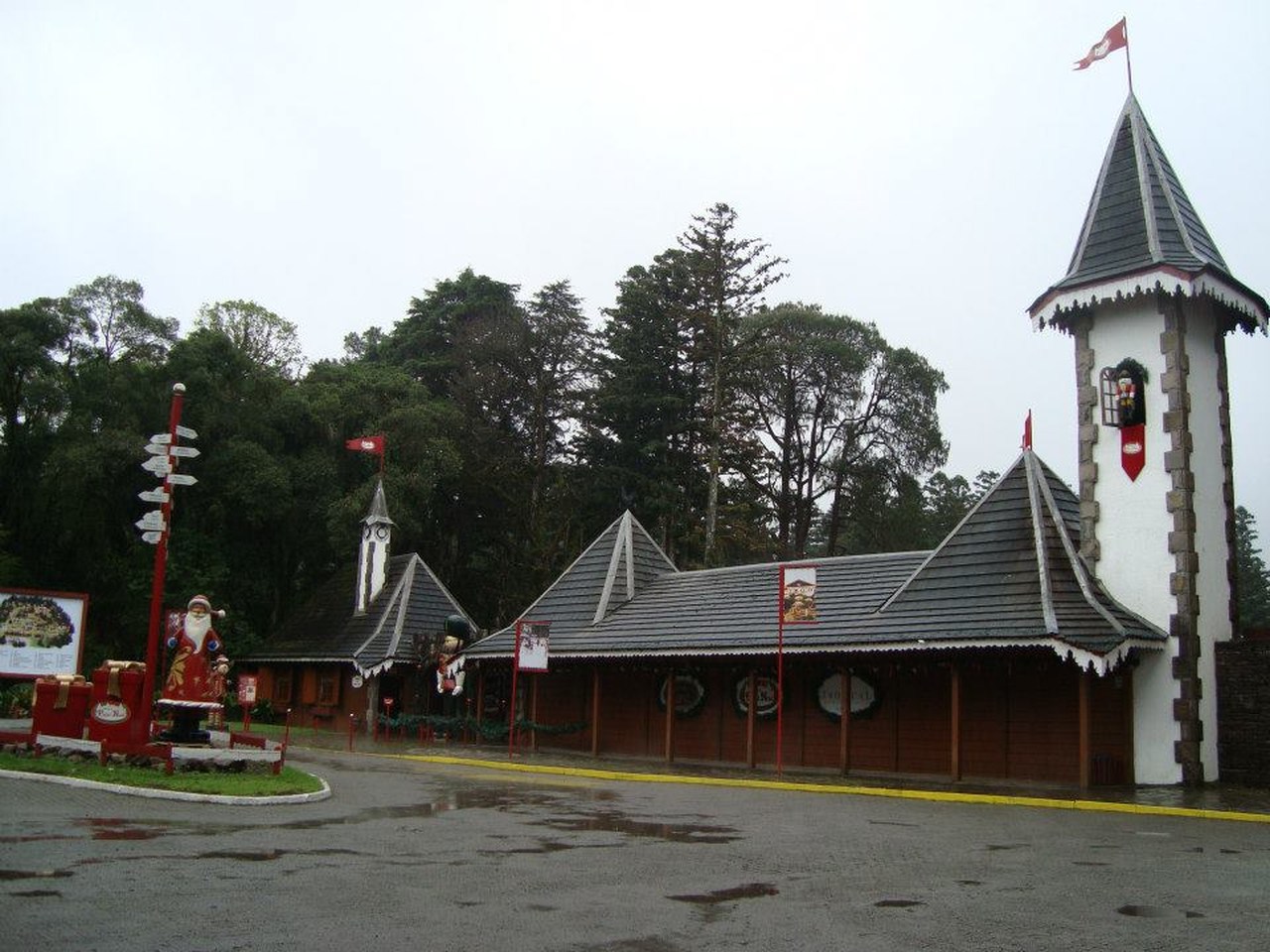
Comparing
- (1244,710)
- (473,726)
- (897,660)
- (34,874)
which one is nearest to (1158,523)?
(1244,710)

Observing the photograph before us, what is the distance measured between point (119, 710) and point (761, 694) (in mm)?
13138

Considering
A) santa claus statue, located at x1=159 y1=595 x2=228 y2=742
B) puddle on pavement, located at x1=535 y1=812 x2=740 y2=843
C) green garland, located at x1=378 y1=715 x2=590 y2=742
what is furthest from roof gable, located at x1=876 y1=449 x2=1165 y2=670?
santa claus statue, located at x1=159 y1=595 x2=228 y2=742

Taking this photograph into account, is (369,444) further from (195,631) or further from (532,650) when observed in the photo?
(195,631)

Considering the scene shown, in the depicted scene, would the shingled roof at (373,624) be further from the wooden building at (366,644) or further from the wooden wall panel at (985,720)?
the wooden wall panel at (985,720)

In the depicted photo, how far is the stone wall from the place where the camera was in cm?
1970

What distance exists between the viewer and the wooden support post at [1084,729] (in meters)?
19.0

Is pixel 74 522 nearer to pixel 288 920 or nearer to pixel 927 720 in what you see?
pixel 927 720

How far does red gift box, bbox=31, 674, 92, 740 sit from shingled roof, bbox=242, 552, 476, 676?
16217mm

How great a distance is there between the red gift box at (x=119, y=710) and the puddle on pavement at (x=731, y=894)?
10.7m

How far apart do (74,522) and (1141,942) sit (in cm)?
3791

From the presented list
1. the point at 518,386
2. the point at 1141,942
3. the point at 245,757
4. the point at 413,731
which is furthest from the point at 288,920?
the point at 518,386

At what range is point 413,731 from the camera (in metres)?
33.3

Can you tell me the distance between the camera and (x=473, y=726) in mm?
30562

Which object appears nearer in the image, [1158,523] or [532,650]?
[1158,523]
